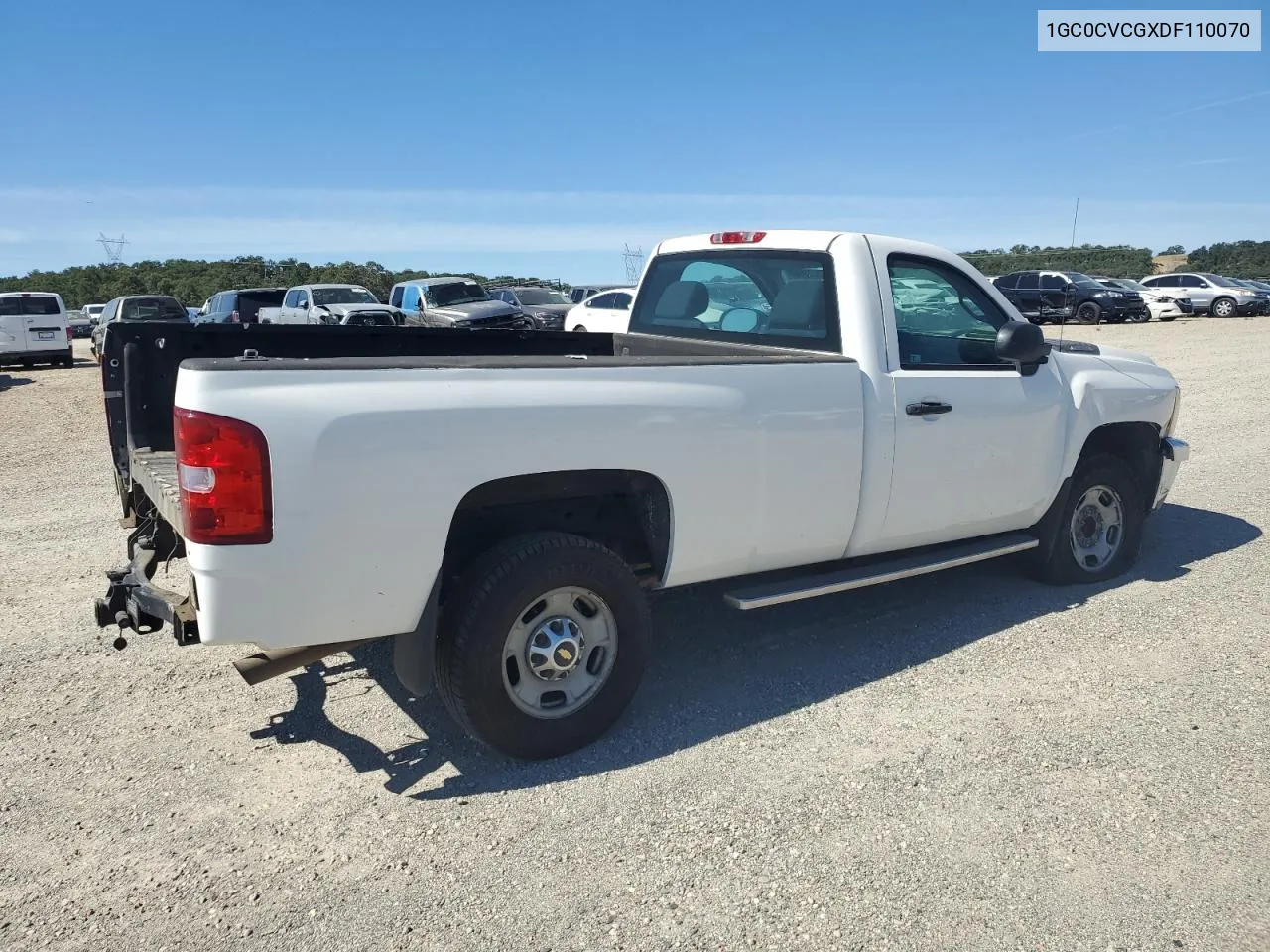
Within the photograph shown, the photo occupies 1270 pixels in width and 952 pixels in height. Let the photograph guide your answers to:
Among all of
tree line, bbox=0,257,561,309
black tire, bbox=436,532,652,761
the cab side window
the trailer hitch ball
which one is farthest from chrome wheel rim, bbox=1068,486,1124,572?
tree line, bbox=0,257,561,309

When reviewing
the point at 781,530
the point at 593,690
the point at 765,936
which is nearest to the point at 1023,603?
the point at 781,530

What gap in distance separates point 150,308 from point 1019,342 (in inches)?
1021

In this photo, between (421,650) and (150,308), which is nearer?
(421,650)

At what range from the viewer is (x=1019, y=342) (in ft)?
15.0

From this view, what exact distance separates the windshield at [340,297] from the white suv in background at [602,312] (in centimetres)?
574

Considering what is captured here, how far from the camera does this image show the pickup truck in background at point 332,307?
2373 cm

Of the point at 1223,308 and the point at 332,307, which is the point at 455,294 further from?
the point at 1223,308

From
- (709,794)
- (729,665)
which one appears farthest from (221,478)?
(729,665)

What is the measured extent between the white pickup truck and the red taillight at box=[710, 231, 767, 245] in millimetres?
15

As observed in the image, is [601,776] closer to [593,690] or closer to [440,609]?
[593,690]

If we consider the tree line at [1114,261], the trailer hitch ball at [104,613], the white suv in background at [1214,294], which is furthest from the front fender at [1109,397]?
the tree line at [1114,261]

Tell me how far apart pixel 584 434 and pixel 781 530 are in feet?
3.52

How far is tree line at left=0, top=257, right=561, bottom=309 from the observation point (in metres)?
62.9

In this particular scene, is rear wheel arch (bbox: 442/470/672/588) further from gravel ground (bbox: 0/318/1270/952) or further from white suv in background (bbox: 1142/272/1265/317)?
white suv in background (bbox: 1142/272/1265/317)
